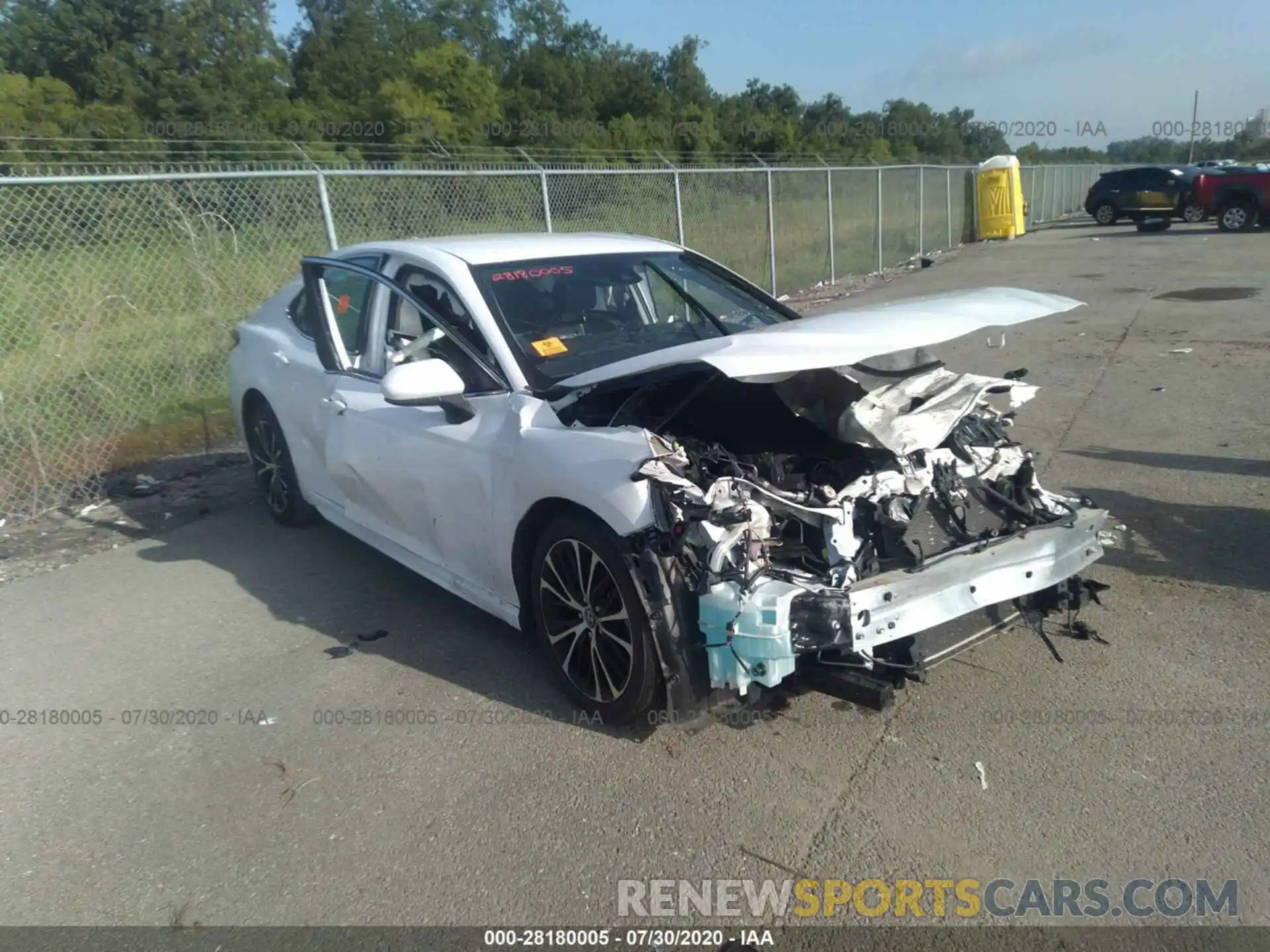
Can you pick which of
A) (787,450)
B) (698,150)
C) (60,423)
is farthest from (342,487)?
(698,150)

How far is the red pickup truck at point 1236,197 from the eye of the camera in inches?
973

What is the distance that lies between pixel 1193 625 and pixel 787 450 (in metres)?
2.00

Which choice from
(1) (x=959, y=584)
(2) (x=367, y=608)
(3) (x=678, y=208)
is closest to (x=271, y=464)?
(2) (x=367, y=608)

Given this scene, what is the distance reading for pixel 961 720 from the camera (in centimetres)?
362

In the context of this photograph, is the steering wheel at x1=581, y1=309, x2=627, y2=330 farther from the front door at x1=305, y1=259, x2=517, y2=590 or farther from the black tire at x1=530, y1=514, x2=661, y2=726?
the black tire at x1=530, y1=514, x2=661, y2=726

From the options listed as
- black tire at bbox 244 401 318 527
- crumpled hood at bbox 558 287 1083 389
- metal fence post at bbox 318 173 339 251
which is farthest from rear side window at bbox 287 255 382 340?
metal fence post at bbox 318 173 339 251

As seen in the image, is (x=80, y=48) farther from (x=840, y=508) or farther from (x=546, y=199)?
(x=840, y=508)

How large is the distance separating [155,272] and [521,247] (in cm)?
501

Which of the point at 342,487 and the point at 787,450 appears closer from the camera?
the point at 787,450

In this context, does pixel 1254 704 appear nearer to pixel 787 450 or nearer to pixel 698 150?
pixel 787 450

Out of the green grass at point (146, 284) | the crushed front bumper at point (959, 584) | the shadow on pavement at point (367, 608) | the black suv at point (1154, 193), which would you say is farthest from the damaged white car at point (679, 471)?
the black suv at point (1154, 193)

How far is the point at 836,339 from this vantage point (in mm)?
3400

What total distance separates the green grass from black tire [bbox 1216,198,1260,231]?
2126 cm

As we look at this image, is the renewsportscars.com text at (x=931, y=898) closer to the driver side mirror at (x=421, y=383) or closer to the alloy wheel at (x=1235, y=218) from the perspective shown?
the driver side mirror at (x=421, y=383)
